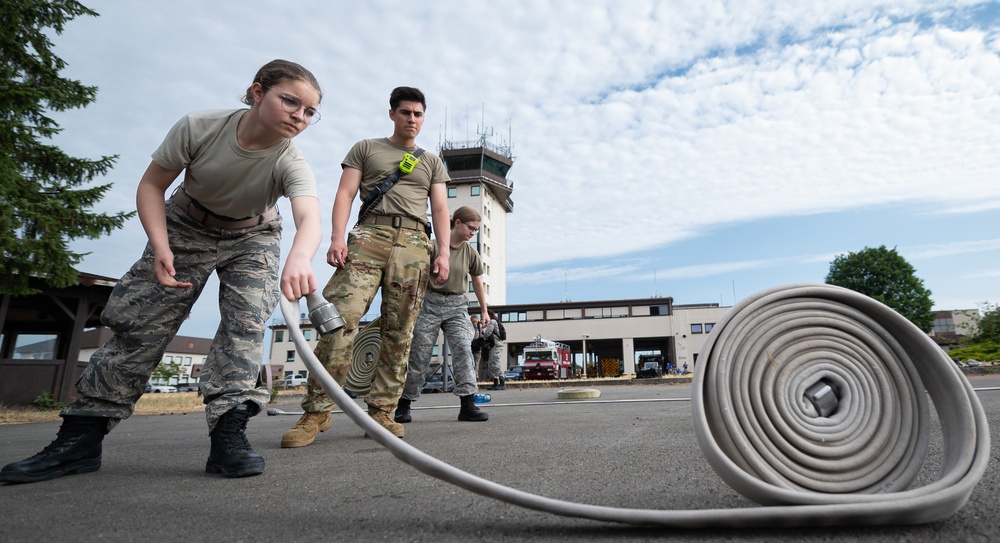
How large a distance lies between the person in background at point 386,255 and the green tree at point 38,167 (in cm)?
673

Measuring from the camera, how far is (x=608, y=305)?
47562 millimetres

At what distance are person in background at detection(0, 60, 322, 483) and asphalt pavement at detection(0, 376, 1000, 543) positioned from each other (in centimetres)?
20

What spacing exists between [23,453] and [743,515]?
3.93 metres

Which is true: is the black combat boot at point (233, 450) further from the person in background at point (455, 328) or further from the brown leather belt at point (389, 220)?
the person in background at point (455, 328)

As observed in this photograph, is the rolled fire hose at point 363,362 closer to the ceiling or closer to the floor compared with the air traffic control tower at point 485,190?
closer to the floor

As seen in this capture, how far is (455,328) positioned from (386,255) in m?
1.57

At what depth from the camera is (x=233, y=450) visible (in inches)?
86.7

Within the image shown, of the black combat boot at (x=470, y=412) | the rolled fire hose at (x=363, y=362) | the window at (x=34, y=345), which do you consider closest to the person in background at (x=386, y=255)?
the black combat boot at (x=470, y=412)

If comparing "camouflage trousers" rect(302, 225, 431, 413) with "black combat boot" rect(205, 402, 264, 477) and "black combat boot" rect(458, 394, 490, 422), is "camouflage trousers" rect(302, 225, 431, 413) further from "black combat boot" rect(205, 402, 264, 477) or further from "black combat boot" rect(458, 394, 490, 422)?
"black combat boot" rect(458, 394, 490, 422)

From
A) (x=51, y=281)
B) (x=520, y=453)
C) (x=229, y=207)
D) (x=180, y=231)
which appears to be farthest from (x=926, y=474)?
(x=51, y=281)

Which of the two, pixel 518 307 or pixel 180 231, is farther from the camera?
pixel 518 307

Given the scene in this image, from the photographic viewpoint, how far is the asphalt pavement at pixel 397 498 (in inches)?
48.5

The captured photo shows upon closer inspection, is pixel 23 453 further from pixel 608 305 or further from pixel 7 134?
pixel 608 305

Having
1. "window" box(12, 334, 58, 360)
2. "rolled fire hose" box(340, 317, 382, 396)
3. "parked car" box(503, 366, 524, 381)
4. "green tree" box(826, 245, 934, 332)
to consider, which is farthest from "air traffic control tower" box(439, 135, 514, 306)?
"rolled fire hose" box(340, 317, 382, 396)
